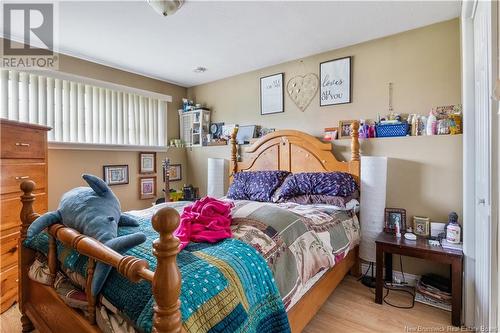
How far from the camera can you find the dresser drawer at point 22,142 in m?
1.95

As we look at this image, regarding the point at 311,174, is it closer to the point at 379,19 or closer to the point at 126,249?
the point at 379,19

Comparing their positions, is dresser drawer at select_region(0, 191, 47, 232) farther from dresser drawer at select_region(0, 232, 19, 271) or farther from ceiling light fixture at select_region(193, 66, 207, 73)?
ceiling light fixture at select_region(193, 66, 207, 73)

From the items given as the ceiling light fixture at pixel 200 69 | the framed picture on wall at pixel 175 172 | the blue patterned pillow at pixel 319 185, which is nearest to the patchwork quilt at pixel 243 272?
the blue patterned pillow at pixel 319 185

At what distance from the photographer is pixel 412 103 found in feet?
7.89

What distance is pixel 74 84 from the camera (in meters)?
2.96

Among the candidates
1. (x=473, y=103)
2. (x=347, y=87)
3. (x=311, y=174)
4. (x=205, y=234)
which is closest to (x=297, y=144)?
(x=311, y=174)

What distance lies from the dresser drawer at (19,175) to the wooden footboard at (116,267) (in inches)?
20.5

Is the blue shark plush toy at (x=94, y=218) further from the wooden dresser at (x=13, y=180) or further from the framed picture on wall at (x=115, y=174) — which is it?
the framed picture on wall at (x=115, y=174)

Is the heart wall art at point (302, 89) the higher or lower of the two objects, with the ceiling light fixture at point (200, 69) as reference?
lower

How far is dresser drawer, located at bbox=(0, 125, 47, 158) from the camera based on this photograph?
1954 mm

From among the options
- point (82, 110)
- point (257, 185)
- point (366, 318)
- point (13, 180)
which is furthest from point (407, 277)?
point (82, 110)

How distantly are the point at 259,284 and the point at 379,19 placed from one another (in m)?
2.35

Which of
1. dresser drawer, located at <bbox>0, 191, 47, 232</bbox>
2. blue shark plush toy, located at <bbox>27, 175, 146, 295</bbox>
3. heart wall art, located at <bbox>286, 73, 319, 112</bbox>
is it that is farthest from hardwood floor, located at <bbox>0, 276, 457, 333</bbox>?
heart wall art, located at <bbox>286, 73, 319, 112</bbox>

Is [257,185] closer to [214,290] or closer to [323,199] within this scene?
[323,199]
